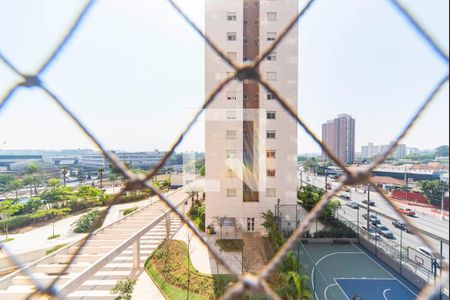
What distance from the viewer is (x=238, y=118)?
5562 mm

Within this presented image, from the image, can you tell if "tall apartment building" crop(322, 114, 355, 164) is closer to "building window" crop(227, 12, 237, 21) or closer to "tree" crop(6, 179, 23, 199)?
"building window" crop(227, 12, 237, 21)

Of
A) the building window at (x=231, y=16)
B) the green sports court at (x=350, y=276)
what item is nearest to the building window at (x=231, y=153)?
the green sports court at (x=350, y=276)

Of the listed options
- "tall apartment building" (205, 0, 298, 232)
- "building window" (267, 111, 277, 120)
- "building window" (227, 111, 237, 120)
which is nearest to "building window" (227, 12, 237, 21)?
"tall apartment building" (205, 0, 298, 232)

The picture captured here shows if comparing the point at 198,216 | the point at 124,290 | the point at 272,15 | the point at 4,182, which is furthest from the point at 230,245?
the point at 4,182

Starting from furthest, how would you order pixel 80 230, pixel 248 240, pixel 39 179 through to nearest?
1. pixel 39 179
2. pixel 80 230
3. pixel 248 240

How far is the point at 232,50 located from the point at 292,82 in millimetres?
1853

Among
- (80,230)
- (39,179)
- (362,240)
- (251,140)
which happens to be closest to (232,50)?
(251,140)

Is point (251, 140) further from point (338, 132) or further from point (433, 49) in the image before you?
point (433, 49)

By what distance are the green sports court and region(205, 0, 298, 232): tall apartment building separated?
1519 millimetres

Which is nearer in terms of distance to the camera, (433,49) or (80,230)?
(433,49)

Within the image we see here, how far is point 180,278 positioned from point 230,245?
62.9 inches

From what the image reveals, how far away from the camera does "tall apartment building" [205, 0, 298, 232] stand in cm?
552

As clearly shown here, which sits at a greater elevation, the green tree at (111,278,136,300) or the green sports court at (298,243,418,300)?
the green tree at (111,278,136,300)

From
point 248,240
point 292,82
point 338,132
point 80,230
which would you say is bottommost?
point 80,230
